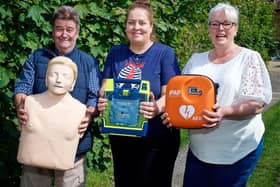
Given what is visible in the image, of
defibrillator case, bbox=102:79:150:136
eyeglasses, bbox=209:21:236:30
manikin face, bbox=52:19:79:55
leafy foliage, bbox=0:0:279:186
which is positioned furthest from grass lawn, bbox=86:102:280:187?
eyeglasses, bbox=209:21:236:30

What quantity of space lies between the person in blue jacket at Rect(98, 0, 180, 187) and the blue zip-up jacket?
0.09m

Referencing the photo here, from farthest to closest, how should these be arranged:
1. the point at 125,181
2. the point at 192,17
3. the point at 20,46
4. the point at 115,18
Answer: the point at 192,17 → the point at 115,18 → the point at 20,46 → the point at 125,181

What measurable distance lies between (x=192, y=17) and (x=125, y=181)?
9.07 ft

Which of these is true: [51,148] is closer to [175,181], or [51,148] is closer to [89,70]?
[89,70]

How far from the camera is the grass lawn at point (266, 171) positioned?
5.09m

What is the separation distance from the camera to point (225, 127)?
3.05 metres

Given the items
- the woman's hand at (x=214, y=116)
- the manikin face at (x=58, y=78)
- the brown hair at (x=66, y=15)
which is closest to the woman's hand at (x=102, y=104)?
the manikin face at (x=58, y=78)

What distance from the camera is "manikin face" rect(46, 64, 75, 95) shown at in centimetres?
296

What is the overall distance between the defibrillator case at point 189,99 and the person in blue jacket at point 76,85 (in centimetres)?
54

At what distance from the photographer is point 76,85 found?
10.5 feet

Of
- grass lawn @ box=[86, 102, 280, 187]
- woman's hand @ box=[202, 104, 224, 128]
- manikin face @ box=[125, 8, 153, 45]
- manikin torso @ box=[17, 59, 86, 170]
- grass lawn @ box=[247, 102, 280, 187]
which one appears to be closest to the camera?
woman's hand @ box=[202, 104, 224, 128]

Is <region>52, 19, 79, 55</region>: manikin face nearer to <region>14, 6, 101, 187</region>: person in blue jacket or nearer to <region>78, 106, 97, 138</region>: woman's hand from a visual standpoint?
<region>14, 6, 101, 187</region>: person in blue jacket

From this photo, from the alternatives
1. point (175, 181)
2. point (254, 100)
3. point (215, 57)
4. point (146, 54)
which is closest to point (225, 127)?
point (254, 100)

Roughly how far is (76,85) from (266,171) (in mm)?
3406
